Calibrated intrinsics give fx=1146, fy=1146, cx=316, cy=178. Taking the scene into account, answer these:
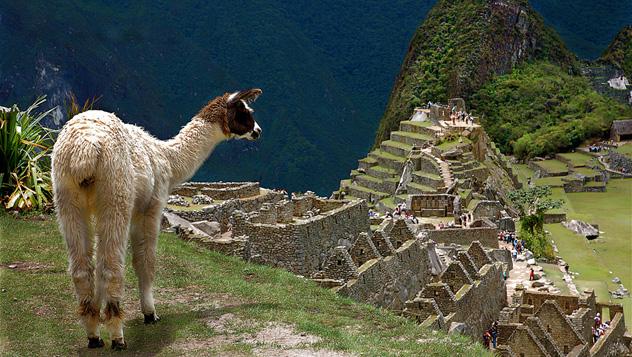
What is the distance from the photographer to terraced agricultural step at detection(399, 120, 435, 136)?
72688mm

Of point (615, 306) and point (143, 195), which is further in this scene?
point (615, 306)

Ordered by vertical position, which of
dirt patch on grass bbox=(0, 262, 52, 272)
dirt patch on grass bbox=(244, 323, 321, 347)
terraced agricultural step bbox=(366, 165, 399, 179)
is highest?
dirt patch on grass bbox=(0, 262, 52, 272)

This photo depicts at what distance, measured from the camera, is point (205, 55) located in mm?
66500

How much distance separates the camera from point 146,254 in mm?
12562

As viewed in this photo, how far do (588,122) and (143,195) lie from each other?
95.3m

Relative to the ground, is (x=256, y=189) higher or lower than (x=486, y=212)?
higher

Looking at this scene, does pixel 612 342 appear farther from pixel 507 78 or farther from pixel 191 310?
pixel 507 78

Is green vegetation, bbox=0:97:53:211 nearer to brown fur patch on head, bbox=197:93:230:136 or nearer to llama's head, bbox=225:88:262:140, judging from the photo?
brown fur patch on head, bbox=197:93:230:136

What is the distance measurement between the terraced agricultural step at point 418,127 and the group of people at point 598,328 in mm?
39504

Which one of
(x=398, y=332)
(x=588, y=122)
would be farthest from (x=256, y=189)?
(x=588, y=122)

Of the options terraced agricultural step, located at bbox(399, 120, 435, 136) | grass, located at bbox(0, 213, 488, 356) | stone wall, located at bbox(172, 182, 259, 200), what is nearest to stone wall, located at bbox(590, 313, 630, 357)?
stone wall, located at bbox(172, 182, 259, 200)

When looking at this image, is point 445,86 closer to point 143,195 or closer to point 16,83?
point 16,83

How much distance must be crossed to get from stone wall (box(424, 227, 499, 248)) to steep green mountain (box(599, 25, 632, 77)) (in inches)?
3978

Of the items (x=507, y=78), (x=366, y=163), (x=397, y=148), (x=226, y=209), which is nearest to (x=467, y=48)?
(x=507, y=78)
